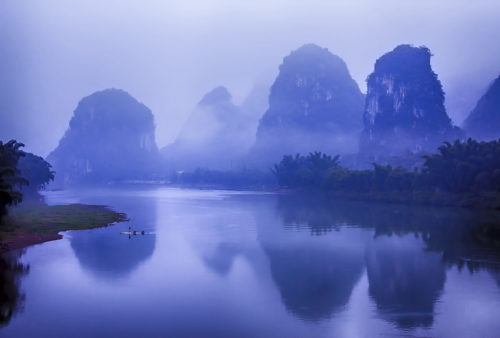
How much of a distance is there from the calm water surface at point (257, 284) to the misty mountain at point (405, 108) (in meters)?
105

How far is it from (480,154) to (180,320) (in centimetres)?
4653

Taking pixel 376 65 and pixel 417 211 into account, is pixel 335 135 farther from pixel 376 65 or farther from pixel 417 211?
pixel 417 211

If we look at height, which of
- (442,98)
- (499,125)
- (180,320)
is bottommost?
(180,320)

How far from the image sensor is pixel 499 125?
133750 millimetres

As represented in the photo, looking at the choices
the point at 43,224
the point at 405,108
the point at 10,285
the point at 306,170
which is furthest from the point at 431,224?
the point at 405,108

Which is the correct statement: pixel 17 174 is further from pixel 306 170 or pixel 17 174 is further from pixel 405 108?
pixel 405 108

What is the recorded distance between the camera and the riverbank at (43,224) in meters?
30.8

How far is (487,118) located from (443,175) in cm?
9790

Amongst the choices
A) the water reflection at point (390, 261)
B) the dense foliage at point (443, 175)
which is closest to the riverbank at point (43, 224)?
the water reflection at point (390, 261)

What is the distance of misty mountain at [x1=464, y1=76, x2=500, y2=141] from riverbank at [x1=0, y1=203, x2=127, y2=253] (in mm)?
119960

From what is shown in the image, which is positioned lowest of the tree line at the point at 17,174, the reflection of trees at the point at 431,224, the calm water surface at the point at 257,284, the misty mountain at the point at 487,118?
the calm water surface at the point at 257,284

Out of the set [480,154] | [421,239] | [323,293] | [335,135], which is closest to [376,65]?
[335,135]

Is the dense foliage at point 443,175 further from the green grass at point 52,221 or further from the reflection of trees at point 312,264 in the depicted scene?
the green grass at point 52,221

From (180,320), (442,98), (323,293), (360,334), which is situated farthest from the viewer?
(442,98)
